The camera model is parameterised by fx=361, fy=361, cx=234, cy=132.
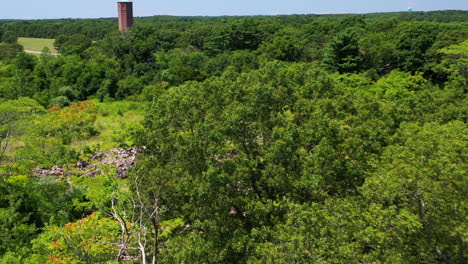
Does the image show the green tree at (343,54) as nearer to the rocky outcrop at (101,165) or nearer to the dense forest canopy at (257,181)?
the dense forest canopy at (257,181)

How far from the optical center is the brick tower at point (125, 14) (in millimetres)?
82500

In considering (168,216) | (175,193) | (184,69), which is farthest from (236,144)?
(184,69)

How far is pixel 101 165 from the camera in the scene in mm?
19234

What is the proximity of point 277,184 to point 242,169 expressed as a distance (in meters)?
1.07

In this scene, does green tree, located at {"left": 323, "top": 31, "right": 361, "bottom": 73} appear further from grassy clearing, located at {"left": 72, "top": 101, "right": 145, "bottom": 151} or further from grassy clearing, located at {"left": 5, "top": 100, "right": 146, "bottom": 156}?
grassy clearing, located at {"left": 72, "top": 101, "right": 145, "bottom": 151}

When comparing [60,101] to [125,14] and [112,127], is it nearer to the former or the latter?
[112,127]

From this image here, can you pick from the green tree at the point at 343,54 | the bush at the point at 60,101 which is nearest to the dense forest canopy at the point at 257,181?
the bush at the point at 60,101

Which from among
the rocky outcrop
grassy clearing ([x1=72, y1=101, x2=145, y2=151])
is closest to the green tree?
grassy clearing ([x1=72, y1=101, x2=145, y2=151])

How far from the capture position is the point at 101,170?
19281mm

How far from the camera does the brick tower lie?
82.5 metres

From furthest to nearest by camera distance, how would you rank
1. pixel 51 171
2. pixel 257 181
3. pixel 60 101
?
pixel 60 101, pixel 51 171, pixel 257 181

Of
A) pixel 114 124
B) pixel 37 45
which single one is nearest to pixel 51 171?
pixel 114 124

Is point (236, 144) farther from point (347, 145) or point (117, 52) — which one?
point (117, 52)

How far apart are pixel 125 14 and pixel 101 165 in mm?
72688
